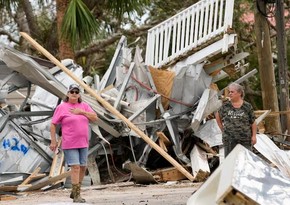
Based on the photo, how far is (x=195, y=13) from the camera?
1405 cm

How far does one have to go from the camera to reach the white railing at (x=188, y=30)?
44.7 feet

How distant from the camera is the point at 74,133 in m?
8.68

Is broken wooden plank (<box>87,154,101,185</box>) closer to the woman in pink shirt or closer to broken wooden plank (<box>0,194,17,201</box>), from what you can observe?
broken wooden plank (<box>0,194,17,201</box>)

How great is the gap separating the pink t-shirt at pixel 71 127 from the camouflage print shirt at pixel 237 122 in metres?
1.65

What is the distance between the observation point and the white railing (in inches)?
536

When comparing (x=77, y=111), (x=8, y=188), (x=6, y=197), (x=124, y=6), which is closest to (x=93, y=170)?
(x=8, y=188)

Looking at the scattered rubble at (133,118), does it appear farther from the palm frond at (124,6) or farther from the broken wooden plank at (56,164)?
the palm frond at (124,6)

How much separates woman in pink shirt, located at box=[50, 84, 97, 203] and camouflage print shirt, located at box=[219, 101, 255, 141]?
1589 millimetres

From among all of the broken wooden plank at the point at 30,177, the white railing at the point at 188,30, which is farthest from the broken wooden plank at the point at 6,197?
the white railing at the point at 188,30

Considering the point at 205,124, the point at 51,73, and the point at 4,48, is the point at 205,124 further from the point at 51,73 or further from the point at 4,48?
the point at 4,48

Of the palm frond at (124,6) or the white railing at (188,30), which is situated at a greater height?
the palm frond at (124,6)

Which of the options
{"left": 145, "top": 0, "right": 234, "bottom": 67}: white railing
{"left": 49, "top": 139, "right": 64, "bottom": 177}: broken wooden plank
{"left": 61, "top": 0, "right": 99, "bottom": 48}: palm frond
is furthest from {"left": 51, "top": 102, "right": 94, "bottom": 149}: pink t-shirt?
{"left": 61, "top": 0, "right": 99, "bottom": 48}: palm frond

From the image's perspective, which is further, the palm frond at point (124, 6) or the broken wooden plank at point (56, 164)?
the palm frond at point (124, 6)

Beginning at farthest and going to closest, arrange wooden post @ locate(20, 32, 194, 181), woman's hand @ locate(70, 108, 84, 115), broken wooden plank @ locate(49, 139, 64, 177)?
wooden post @ locate(20, 32, 194, 181) → broken wooden plank @ locate(49, 139, 64, 177) → woman's hand @ locate(70, 108, 84, 115)
